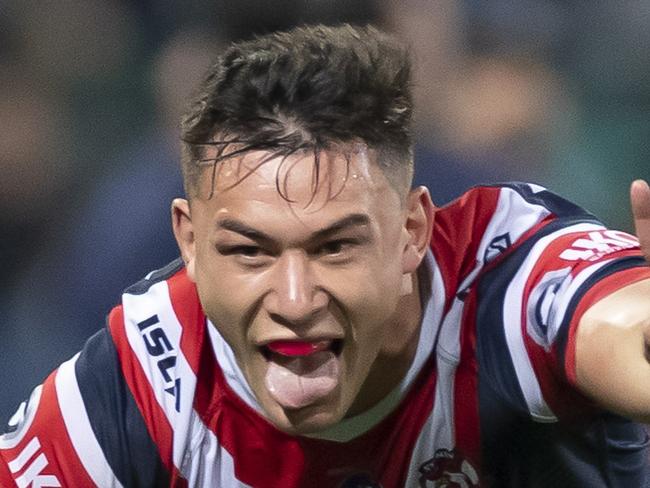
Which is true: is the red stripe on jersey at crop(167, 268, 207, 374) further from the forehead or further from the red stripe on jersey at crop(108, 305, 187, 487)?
the forehead

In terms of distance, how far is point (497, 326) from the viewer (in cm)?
167

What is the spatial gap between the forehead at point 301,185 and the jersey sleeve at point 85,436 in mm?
341

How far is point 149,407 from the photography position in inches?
68.1

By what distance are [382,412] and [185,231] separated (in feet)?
1.17

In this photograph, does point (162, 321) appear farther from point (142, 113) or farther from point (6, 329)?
point (142, 113)

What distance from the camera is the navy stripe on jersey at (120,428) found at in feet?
5.68

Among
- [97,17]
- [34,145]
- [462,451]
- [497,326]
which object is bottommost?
[462,451]

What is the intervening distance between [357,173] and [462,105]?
1.18 meters

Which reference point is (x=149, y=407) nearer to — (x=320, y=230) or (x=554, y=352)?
(x=320, y=230)

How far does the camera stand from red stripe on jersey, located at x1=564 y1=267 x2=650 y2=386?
149 cm

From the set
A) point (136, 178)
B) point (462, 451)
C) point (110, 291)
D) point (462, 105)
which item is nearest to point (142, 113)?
point (136, 178)

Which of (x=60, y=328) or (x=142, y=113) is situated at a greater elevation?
(x=142, y=113)

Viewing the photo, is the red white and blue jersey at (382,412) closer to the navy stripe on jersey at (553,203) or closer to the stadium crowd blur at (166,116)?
the navy stripe on jersey at (553,203)

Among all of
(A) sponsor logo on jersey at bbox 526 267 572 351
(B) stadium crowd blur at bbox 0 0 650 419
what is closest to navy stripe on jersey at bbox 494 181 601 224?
(A) sponsor logo on jersey at bbox 526 267 572 351
